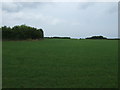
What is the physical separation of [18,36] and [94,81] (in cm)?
3428

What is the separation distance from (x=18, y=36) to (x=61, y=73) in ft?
109

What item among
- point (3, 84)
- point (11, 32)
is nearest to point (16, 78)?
point (3, 84)

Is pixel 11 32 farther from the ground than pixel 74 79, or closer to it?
farther from the ground

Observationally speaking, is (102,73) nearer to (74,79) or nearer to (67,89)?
(74,79)

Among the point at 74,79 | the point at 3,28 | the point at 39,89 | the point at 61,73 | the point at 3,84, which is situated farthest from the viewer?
the point at 3,28

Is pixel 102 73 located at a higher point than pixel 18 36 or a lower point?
lower

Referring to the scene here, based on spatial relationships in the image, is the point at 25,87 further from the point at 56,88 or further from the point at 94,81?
the point at 94,81

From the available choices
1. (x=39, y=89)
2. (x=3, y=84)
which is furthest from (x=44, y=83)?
(x=3, y=84)

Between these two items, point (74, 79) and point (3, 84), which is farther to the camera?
point (74, 79)

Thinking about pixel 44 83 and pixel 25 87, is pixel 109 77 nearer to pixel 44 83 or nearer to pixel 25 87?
pixel 44 83

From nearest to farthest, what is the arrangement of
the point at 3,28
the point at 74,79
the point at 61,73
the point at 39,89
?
the point at 39,89, the point at 74,79, the point at 61,73, the point at 3,28

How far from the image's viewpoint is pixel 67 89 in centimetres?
362

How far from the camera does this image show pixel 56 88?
368 cm

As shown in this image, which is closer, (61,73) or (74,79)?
(74,79)
